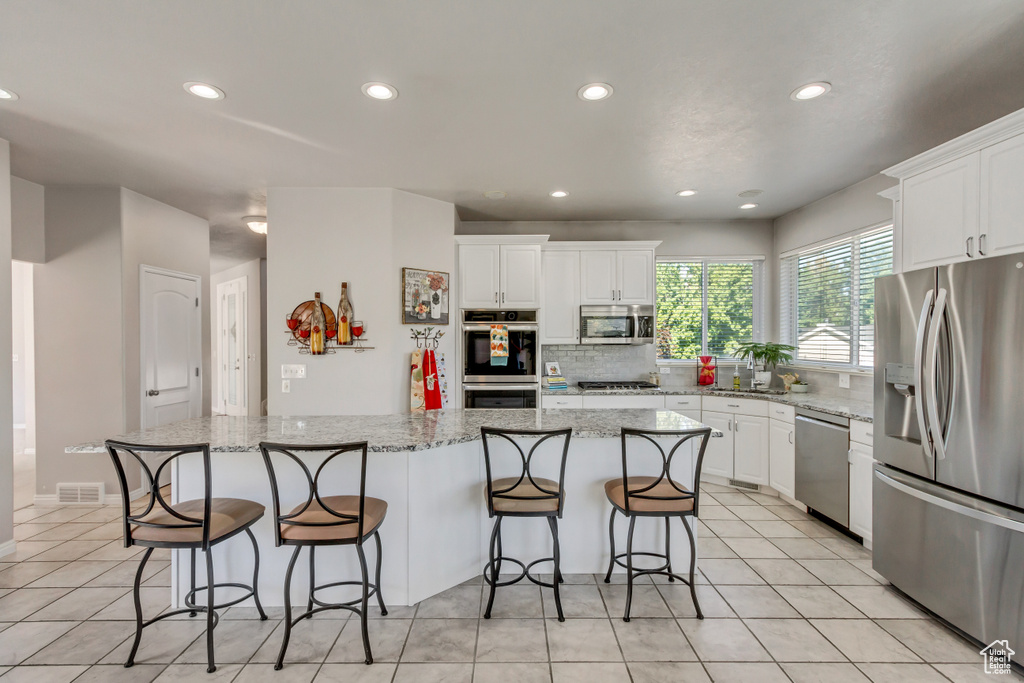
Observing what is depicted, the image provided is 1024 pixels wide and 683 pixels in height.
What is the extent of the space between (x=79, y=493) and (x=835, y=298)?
691 centimetres

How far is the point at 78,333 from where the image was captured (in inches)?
159

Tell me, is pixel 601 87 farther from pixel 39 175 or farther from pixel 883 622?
pixel 39 175

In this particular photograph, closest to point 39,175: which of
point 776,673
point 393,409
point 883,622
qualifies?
point 393,409

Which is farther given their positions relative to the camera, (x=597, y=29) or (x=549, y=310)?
(x=549, y=310)

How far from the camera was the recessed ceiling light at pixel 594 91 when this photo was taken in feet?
7.84

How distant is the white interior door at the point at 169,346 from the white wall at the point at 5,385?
3.63 feet

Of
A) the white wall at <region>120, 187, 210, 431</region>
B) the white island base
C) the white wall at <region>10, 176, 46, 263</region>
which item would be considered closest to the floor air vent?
the white wall at <region>120, 187, 210, 431</region>

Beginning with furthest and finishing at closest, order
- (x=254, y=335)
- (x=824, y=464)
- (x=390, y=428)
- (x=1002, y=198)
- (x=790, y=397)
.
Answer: (x=254, y=335)
(x=790, y=397)
(x=824, y=464)
(x=390, y=428)
(x=1002, y=198)

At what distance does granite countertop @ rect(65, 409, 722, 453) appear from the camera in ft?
7.46

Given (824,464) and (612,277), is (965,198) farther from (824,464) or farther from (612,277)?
(612,277)

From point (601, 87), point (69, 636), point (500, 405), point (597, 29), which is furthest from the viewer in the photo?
point (500, 405)

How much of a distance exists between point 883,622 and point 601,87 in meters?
3.06

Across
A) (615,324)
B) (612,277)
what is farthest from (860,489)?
(612,277)

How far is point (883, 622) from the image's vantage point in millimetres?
2355
